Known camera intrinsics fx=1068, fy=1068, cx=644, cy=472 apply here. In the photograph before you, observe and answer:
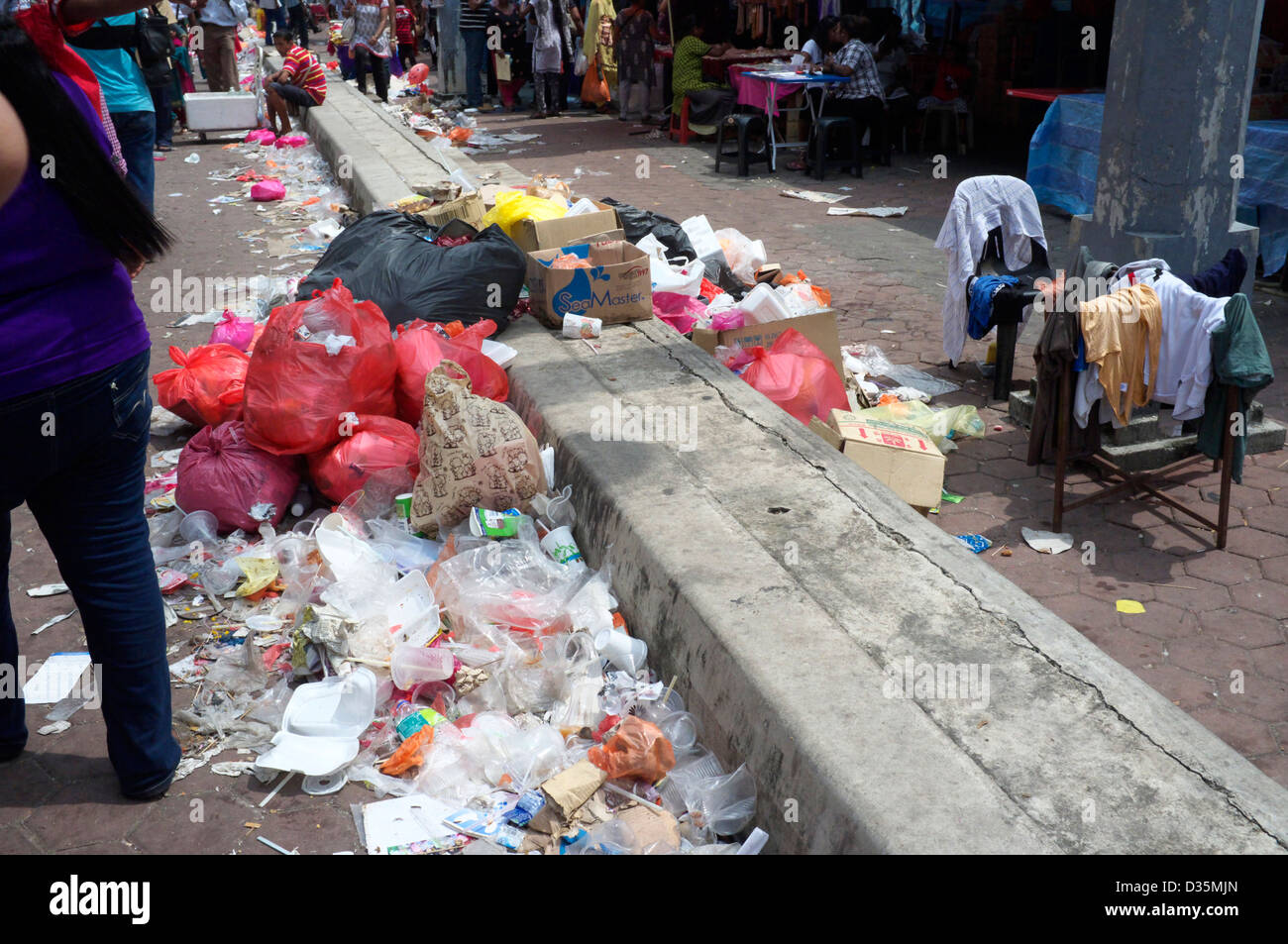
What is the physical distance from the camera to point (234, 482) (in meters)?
3.80

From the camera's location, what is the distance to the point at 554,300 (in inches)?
189

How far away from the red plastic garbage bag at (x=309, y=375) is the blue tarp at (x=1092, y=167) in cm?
499

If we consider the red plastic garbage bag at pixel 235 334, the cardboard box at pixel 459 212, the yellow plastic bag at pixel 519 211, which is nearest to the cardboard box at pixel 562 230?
the yellow plastic bag at pixel 519 211

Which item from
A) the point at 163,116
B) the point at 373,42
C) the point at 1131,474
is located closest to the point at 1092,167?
the point at 1131,474

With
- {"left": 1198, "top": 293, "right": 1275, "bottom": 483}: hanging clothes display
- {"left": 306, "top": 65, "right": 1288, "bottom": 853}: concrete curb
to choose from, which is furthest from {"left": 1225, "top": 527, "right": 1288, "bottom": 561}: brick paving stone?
{"left": 306, "top": 65, "right": 1288, "bottom": 853}: concrete curb

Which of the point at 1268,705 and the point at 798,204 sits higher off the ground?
the point at 798,204

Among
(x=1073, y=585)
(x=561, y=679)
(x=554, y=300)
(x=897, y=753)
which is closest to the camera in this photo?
(x=897, y=753)

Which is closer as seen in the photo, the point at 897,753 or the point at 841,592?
the point at 897,753

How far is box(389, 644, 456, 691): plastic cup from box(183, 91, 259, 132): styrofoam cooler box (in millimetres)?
11854

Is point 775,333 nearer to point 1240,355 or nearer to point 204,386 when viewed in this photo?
point 1240,355

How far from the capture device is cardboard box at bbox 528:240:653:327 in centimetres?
477
